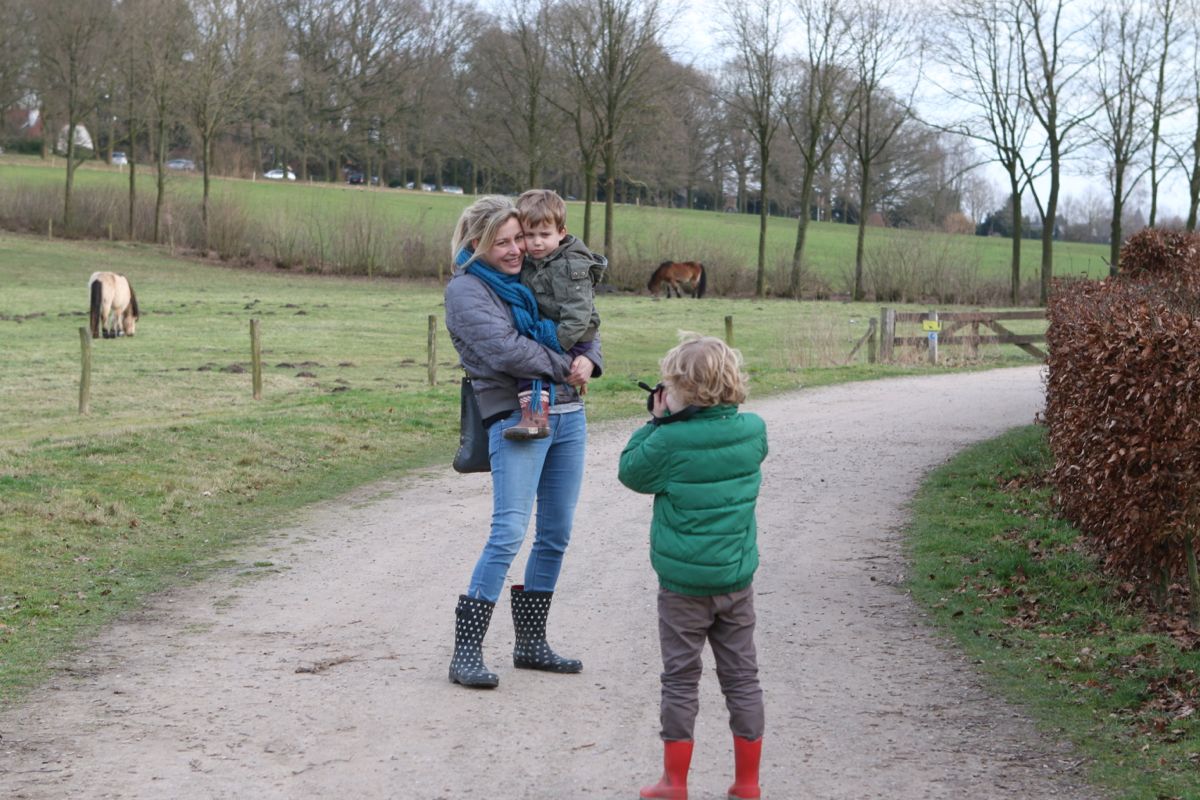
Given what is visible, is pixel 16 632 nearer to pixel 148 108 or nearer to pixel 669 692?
pixel 669 692

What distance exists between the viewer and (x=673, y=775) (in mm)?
4410

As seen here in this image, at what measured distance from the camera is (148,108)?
53406 mm

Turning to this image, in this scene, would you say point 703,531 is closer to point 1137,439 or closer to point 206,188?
point 1137,439

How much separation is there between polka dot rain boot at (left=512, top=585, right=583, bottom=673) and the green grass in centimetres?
192

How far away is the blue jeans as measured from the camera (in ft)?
18.4

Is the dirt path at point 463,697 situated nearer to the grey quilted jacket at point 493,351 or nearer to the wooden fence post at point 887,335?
the grey quilted jacket at point 493,351

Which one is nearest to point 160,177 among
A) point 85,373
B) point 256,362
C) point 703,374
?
point 256,362

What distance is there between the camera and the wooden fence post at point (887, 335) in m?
25.2

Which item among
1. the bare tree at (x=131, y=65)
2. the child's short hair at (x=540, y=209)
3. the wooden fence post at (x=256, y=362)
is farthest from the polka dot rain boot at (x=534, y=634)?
the bare tree at (x=131, y=65)

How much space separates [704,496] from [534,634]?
5.27 feet

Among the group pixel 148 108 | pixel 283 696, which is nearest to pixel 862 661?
pixel 283 696

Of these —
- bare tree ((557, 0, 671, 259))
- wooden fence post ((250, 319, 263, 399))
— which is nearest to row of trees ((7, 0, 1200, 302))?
bare tree ((557, 0, 671, 259))

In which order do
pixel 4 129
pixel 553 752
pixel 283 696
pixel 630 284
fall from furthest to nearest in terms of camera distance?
pixel 4 129 → pixel 630 284 → pixel 283 696 → pixel 553 752

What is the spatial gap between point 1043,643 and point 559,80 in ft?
156
